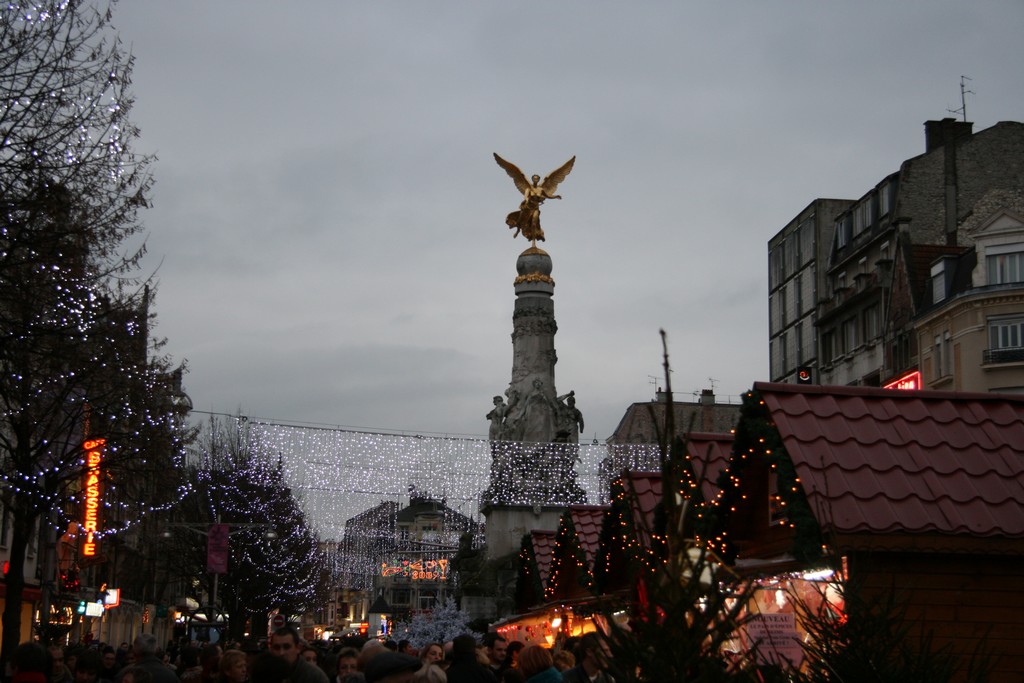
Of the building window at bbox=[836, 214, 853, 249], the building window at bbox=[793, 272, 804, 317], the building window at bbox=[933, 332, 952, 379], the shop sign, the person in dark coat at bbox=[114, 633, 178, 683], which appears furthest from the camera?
the building window at bbox=[793, 272, 804, 317]

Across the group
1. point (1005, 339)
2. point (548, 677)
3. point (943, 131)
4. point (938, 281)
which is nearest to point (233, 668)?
point (548, 677)

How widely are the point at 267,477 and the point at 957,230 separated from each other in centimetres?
2977

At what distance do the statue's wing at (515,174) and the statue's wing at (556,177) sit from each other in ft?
2.48

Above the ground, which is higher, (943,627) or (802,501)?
(802,501)

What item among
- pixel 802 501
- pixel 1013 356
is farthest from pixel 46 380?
pixel 1013 356

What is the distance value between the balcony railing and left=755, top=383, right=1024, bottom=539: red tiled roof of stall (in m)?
32.1

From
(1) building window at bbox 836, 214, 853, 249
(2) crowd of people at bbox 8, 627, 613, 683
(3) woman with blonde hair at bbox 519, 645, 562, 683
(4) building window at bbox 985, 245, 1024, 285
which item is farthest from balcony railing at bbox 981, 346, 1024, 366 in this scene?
(3) woman with blonde hair at bbox 519, 645, 562, 683

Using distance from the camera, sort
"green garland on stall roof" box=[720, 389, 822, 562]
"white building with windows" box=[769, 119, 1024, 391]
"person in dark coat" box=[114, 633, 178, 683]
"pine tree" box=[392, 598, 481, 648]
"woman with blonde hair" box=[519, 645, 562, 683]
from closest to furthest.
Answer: "person in dark coat" box=[114, 633, 178, 683] < "woman with blonde hair" box=[519, 645, 562, 683] < "green garland on stall roof" box=[720, 389, 822, 562] < "pine tree" box=[392, 598, 481, 648] < "white building with windows" box=[769, 119, 1024, 391]

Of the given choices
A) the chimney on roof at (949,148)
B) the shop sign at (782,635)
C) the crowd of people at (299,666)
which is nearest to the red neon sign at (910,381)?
the chimney on roof at (949,148)

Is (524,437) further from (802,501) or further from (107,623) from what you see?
(802,501)

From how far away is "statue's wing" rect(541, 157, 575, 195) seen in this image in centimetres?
5231

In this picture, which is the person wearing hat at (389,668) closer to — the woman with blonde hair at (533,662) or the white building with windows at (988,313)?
the woman with blonde hair at (533,662)

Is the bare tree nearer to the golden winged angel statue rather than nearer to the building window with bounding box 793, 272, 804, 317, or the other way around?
the golden winged angel statue

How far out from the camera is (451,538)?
59562 mm
